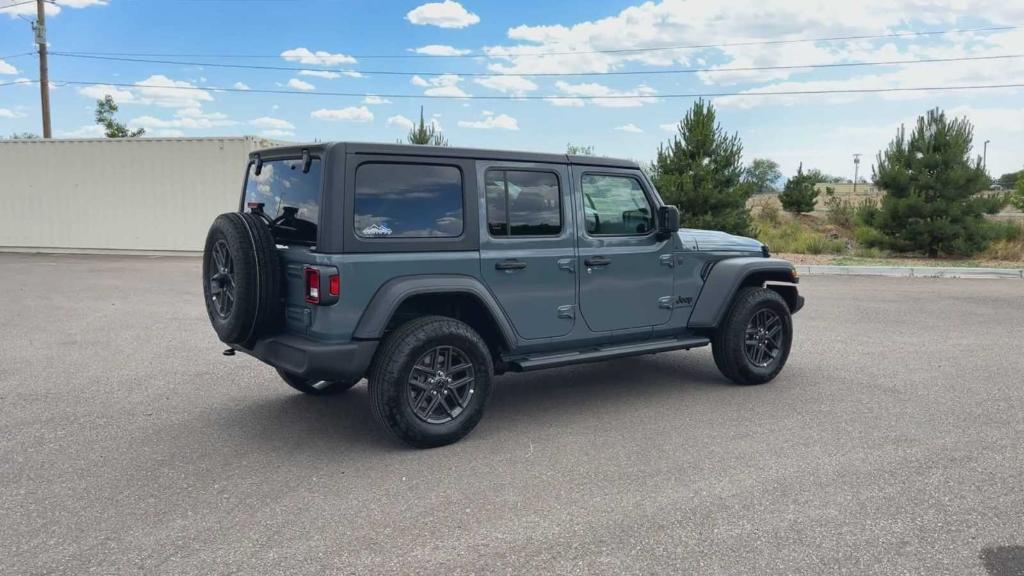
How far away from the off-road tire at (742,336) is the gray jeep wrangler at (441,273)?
84 mm

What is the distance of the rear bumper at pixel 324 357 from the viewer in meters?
4.36

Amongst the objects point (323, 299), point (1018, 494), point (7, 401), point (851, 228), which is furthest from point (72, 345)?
point (851, 228)

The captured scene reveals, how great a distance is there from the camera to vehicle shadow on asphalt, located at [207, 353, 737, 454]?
5016 millimetres

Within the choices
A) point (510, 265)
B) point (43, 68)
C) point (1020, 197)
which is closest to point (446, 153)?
point (510, 265)

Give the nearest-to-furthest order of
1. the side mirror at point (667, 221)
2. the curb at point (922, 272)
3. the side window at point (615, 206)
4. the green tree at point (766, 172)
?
the side window at point (615, 206) < the side mirror at point (667, 221) < the curb at point (922, 272) < the green tree at point (766, 172)

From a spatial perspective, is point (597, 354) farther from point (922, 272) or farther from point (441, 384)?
point (922, 272)

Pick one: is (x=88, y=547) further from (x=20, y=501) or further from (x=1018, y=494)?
(x=1018, y=494)

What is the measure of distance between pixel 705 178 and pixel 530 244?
14.3 m

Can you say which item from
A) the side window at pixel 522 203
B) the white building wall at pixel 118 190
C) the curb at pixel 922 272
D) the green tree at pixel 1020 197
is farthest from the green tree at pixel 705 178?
the green tree at pixel 1020 197

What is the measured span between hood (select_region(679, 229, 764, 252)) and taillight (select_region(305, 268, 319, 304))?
2970mm

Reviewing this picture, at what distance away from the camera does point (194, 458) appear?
4.61m

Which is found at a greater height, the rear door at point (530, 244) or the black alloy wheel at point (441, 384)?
the rear door at point (530, 244)

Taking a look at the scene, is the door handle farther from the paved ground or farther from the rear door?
the paved ground

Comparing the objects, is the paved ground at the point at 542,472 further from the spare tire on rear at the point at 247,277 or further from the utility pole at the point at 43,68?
the utility pole at the point at 43,68
